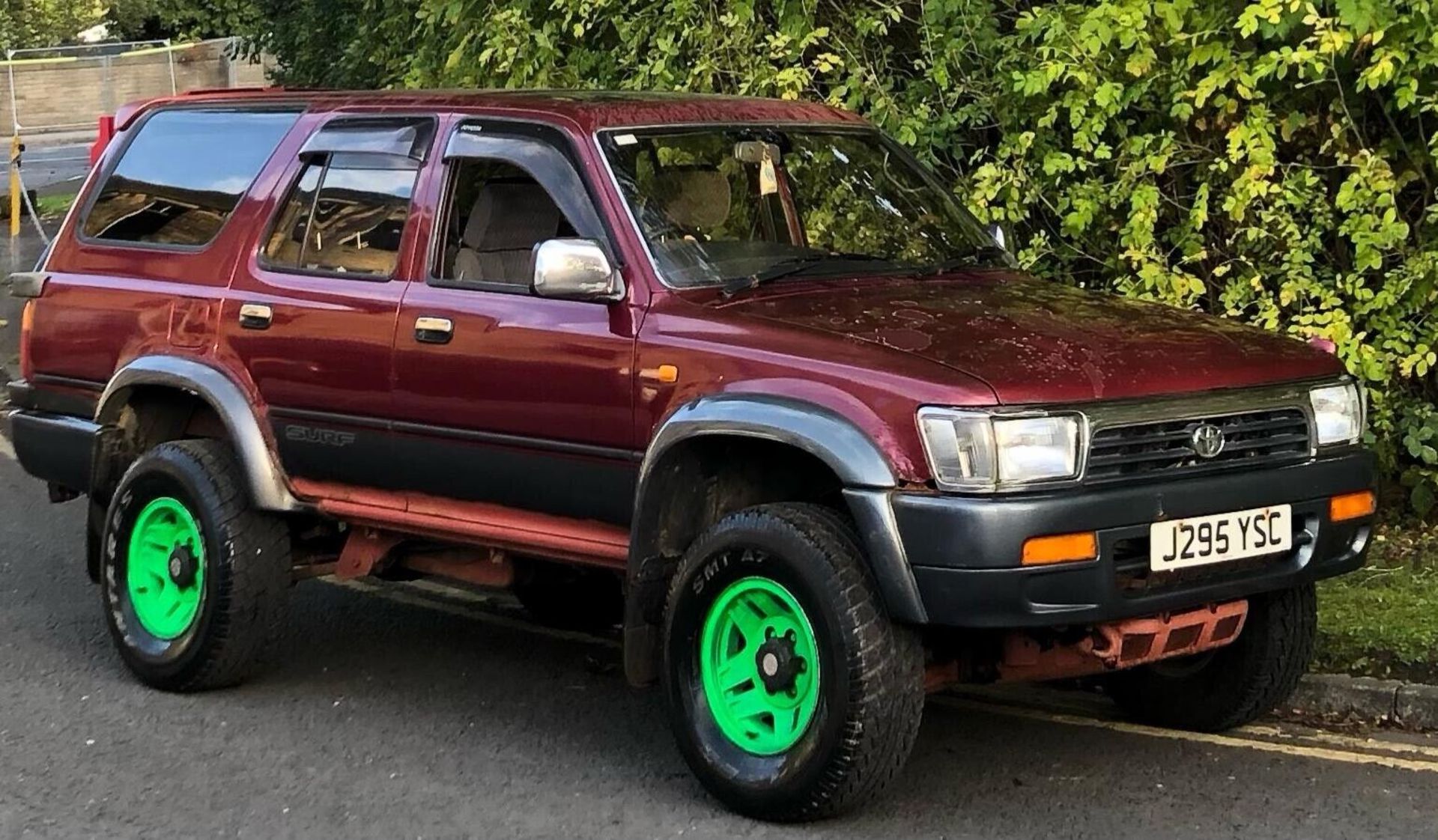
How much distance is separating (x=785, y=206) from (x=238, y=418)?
1.95 m

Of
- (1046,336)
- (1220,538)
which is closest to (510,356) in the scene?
(1046,336)

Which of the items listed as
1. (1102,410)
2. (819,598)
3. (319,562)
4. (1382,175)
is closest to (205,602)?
(319,562)

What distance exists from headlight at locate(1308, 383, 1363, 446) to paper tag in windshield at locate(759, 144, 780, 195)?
182cm

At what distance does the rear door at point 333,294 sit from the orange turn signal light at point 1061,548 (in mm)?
2262

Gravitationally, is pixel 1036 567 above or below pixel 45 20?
above

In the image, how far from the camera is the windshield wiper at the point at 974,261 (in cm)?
614

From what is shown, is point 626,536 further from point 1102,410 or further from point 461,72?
point 461,72

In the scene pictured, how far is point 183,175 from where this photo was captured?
278 inches

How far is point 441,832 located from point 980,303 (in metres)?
2.13

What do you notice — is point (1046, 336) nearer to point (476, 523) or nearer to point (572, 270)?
point (572, 270)

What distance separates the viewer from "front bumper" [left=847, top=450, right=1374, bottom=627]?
4.73 m

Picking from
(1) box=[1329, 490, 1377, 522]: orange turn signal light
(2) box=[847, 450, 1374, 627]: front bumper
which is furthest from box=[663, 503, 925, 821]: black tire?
(1) box=[1329, 490, 1377, 522]: orange turn signal light

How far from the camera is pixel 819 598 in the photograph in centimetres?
493

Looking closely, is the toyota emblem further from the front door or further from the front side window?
the front side window
